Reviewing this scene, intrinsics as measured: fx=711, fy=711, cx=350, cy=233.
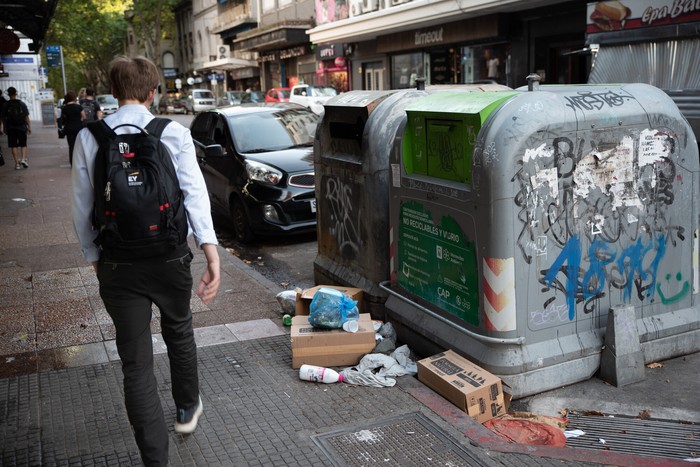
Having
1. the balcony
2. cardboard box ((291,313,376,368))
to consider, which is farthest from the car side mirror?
the balcony

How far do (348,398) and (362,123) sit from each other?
2.31 metres

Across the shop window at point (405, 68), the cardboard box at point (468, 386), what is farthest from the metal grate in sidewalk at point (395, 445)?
the shop window at point (405, 68)

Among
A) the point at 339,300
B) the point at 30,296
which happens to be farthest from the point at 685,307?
the point at 30,296

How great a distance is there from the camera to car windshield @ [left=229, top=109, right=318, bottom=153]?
9.57 meters

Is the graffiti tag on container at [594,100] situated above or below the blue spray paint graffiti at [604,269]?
above

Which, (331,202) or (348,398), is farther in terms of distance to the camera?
(331,202)

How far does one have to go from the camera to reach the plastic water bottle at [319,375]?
4.38 metres

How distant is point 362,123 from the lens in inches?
219

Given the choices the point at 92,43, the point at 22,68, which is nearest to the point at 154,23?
the point at 92,43

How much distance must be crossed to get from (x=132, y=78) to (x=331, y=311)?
7.01 feet

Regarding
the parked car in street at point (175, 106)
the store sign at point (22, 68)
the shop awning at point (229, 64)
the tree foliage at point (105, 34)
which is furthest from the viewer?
the tree foliage at point (105, 34)

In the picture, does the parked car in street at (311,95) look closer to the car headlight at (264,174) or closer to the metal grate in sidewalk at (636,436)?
the car headlight at (264,174)

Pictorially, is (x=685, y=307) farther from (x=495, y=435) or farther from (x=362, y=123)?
(x=362, y=123)

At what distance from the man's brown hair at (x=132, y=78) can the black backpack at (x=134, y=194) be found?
0.66 feet
